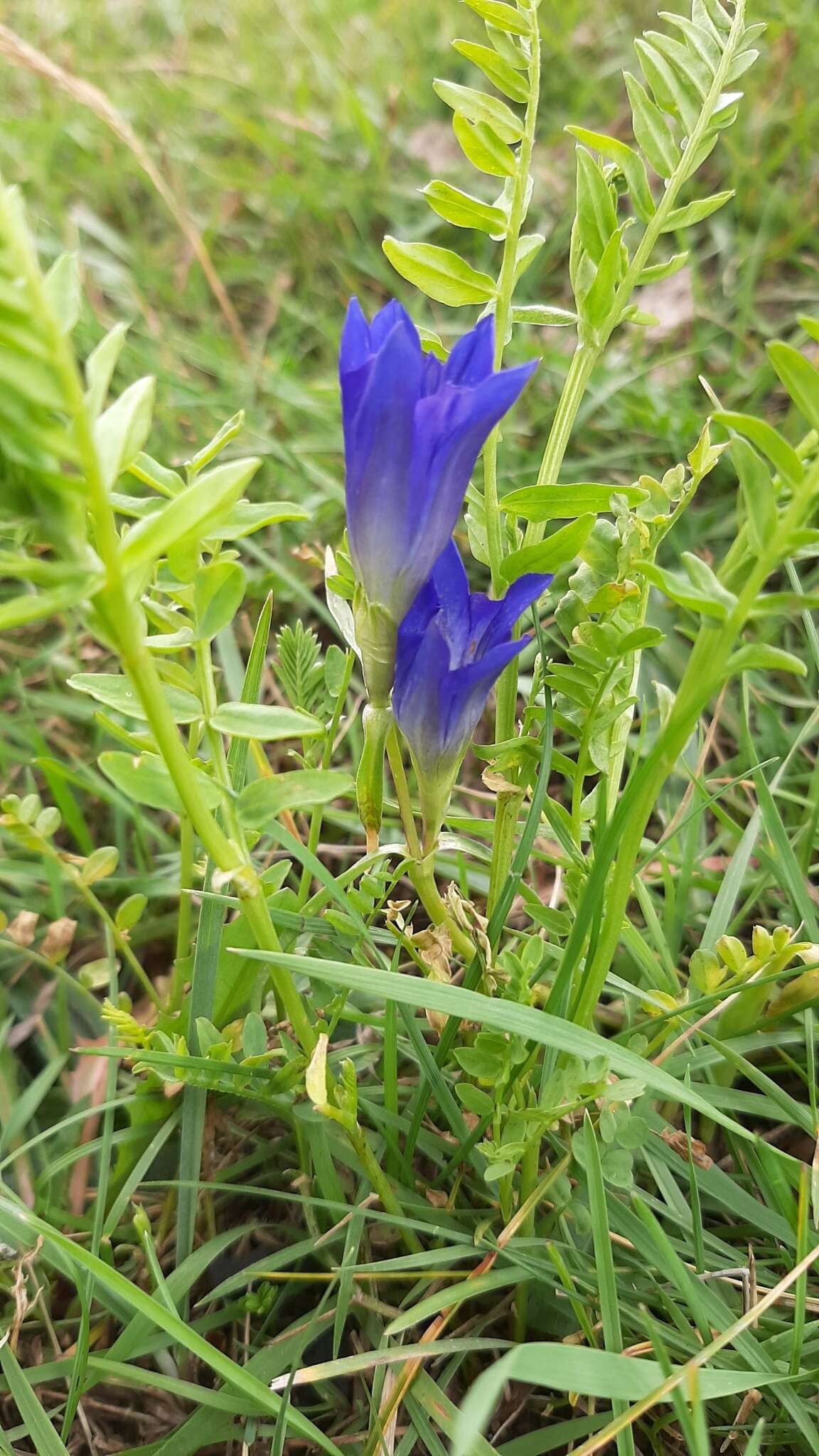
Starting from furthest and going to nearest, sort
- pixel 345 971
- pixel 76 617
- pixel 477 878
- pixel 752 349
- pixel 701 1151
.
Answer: pixel 752 349 → pixel 76 617 → pixel 477 878 → pixel 701 1151 → pixel 345 971

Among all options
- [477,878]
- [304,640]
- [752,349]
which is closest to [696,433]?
[752,349]

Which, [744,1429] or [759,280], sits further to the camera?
[759,280]

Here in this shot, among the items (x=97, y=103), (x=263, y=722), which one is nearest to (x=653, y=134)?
(x=263, y=722)

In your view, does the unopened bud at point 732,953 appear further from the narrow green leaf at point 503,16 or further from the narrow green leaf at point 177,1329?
the narrow green leaf at point 503,16

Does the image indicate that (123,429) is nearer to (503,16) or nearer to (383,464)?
(383,464)

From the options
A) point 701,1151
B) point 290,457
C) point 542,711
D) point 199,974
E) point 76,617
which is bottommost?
point 701,1151

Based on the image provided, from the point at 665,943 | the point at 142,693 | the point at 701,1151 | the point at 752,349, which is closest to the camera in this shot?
the point at 142,693

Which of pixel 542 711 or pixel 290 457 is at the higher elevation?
pixel 290 457

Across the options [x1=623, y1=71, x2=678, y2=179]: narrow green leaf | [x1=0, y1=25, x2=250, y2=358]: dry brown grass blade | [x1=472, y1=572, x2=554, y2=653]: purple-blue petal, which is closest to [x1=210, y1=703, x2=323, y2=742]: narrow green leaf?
[x1=472, y1=572, x2=554, y2=653]: purple-blue petal

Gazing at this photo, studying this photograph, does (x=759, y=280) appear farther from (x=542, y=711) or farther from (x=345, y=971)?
(x=345, y=971)
